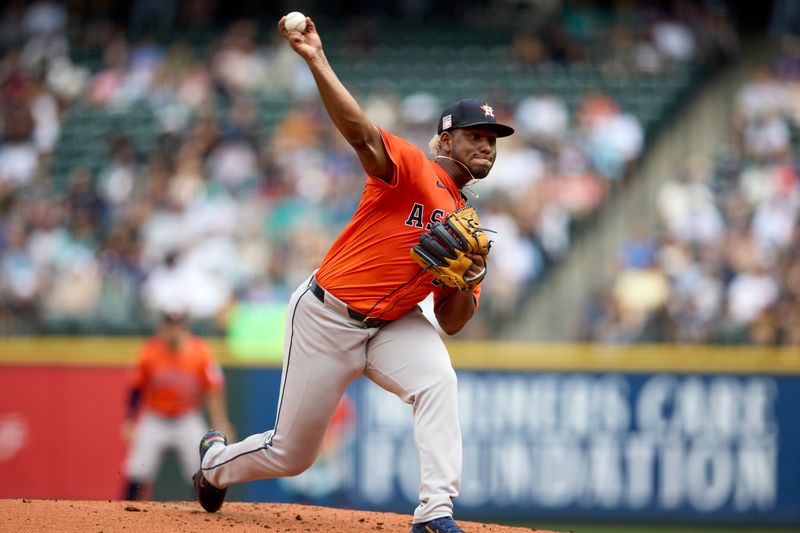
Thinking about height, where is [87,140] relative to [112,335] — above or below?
above

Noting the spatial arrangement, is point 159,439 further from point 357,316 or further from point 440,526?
point 440,526

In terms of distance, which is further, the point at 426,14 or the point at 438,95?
the point at 426,14

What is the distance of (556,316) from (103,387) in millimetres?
4115

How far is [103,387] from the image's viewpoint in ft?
34.5

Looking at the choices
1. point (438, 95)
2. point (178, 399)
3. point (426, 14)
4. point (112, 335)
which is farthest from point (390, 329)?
point (426, 14)

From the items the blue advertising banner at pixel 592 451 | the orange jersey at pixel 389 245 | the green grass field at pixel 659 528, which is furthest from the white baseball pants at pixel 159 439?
the orange jersey at pixel 389 245

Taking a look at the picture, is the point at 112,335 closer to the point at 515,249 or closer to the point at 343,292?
the point at 515,249

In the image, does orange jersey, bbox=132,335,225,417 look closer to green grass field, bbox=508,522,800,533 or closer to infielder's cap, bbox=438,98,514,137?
green grass field, bbox=508,522,800,533

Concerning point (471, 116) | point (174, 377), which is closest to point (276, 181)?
point (174, 377)

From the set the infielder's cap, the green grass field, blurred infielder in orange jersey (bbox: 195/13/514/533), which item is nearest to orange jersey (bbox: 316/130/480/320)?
blurred infielder in orange jersey (bbox: 195/13/514/533)

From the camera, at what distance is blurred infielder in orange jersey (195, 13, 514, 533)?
494cm

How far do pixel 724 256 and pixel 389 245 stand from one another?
23.7 feet

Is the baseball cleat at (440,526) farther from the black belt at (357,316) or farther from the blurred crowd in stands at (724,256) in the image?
the blurred crowd in stands at (724,256)

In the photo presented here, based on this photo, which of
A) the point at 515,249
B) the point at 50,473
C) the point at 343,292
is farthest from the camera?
the point at 515,249
